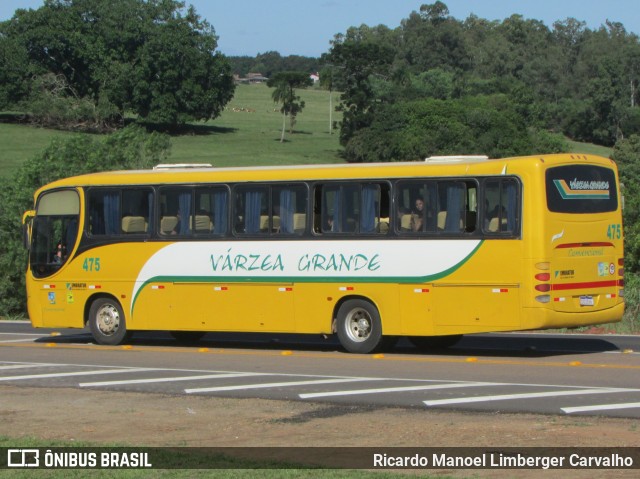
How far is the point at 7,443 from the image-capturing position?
448 inches

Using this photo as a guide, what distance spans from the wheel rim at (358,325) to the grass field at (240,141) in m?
66.1

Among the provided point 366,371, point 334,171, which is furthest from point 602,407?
point 334,171

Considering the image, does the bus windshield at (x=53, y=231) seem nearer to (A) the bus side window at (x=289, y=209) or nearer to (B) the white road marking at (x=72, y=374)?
(A) the bus side window at (x=289, y=209)

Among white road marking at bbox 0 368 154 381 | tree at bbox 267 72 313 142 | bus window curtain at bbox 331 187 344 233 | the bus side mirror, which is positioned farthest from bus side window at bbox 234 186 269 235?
tree at bbox 267 72 313 142

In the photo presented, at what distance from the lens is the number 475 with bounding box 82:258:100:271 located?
22938 mm

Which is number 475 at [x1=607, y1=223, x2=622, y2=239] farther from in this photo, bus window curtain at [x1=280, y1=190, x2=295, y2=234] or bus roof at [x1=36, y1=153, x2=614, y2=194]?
bus window curtain at [x1=280, y1=190, x2=295, y2=234]

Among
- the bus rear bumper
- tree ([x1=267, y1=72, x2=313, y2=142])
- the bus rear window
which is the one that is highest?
tree ([x1=267, y1=72, x2=313, y2=142])

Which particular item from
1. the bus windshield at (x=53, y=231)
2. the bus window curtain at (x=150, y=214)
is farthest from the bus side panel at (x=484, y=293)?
the bus windshield at (x=53, y=231)

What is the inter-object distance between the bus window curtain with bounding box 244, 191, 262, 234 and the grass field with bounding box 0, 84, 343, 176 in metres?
64.4

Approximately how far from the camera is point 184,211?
71.9 ft

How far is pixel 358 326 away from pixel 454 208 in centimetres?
268

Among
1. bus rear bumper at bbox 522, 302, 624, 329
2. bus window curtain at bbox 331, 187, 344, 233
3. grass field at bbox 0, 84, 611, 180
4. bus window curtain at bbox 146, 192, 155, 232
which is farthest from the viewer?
grass field at bbox 0, 84, 611, 180

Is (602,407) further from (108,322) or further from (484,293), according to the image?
(108,322)

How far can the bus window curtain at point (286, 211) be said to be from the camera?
68.5 ft
